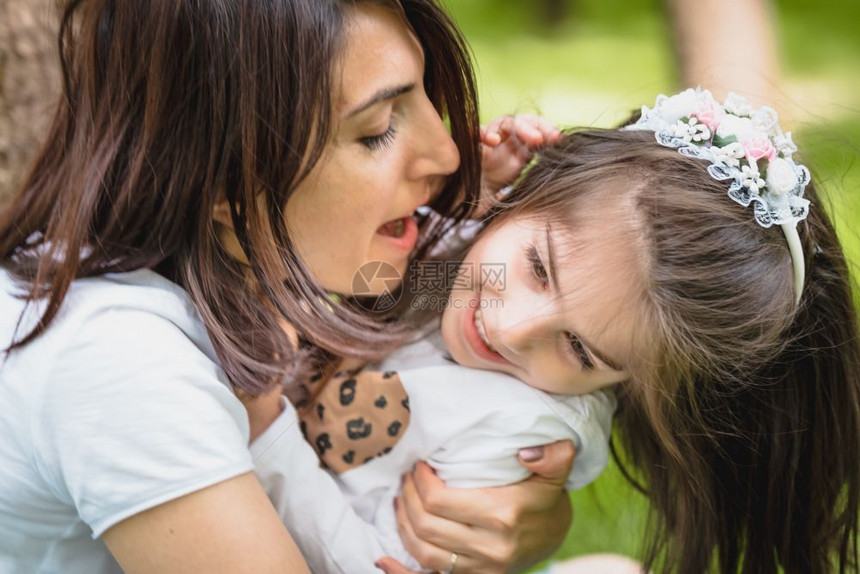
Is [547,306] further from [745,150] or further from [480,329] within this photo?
[745,150]

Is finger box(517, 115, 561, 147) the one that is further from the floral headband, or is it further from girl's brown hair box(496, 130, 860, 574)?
the floral headband

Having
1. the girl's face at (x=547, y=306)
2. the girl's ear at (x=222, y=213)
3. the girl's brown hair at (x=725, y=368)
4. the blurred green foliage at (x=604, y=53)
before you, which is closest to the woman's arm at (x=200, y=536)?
the girl's ear at (x=222, y=213)

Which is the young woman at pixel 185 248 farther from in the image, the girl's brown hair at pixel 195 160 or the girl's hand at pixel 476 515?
the girl's hand at pixel 476 515

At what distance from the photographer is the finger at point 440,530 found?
1543mm

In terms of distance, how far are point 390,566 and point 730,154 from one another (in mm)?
920

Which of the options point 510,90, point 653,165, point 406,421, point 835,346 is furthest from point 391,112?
point 510,90

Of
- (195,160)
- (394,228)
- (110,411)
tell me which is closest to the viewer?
(110,411)

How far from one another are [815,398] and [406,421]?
76 cm

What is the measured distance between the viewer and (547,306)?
1420 millimetres

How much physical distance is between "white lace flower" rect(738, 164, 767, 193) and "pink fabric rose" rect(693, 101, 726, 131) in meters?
0.11

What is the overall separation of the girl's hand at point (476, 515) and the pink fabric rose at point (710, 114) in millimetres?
617

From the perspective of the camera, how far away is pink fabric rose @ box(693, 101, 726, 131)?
4.78 feet

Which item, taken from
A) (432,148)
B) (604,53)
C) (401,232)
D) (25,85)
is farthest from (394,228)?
(604,53)

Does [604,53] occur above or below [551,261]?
below
